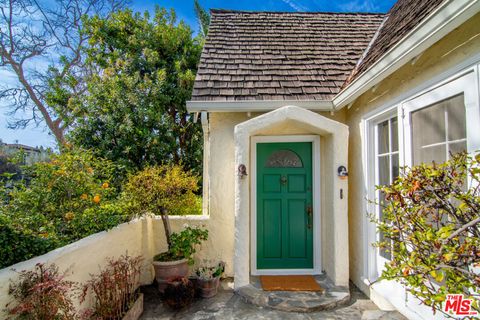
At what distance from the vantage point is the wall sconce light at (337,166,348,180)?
5.02 m

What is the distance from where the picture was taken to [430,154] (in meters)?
3.46

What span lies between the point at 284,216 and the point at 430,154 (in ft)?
9.67

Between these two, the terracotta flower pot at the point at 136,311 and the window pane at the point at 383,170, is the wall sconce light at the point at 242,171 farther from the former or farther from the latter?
the terracotta flower pot at the point at 136,311

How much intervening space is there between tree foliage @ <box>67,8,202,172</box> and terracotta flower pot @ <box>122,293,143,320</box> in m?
7.21

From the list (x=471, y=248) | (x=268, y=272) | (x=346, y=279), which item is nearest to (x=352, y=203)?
(x=346, y=279)

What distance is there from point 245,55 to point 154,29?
24.6 ft

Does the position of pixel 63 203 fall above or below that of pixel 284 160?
below

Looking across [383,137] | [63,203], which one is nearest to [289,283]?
[383,137]

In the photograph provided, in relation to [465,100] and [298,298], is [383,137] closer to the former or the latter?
[465,100]

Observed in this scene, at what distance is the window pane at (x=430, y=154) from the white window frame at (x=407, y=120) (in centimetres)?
7

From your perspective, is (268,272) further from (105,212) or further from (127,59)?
(127,59)

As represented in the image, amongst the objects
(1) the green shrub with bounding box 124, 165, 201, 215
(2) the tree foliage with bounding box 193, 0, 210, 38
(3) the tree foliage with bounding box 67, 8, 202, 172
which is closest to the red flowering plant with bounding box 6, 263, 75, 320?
(1) the green shrub with bounding box 124, 165, 201, 215

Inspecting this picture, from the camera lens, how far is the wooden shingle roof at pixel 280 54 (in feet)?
19.1

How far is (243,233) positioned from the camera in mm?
5020
